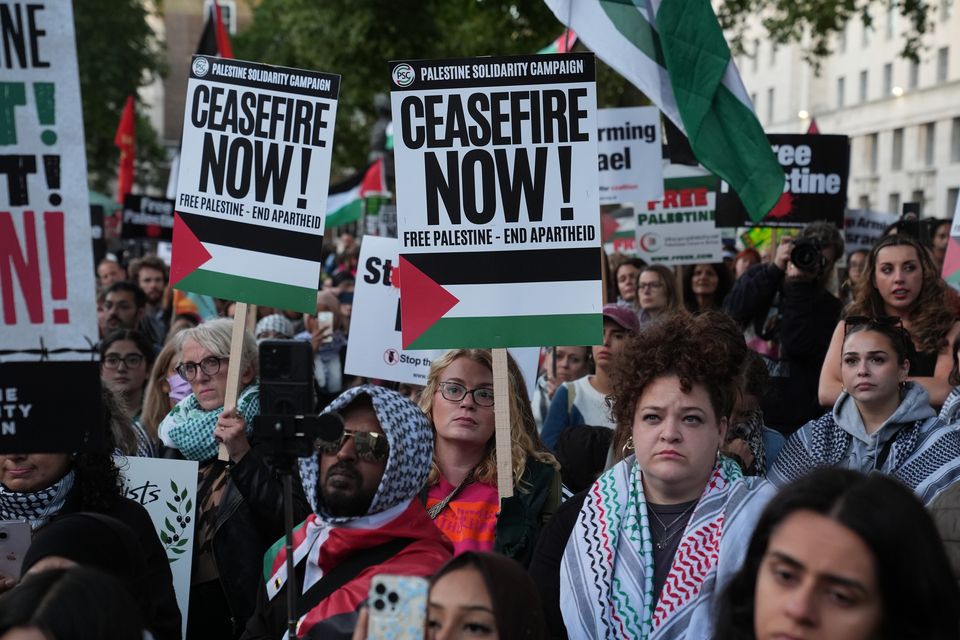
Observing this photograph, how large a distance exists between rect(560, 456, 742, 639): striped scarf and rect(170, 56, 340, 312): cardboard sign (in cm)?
213

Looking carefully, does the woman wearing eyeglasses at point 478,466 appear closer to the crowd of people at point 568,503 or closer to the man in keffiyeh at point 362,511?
the crowd of people at point 568,503

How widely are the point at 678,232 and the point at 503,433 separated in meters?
6.40

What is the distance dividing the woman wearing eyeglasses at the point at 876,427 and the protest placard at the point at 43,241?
2767mm

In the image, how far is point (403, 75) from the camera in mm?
5055

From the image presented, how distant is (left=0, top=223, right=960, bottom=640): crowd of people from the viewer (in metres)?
2.70

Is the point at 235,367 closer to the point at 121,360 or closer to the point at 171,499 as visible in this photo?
the point at 171,499

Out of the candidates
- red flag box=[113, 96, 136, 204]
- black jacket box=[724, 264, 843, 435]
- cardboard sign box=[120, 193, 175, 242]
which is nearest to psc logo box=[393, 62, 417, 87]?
black jacket box=[724, 264, 843, 435]

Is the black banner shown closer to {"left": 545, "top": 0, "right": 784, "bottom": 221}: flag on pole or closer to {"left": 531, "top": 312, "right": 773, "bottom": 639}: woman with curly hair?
{"left": 531, "top": 312, "right": 773, "bottom": 639}: woman with curly hair

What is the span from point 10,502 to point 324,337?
5447 millimetres

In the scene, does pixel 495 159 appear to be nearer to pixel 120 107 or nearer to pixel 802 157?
pixel 802 157

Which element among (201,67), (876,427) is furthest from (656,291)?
(201,67)

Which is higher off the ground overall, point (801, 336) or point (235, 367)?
point (235, 367)

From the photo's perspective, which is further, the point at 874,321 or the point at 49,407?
the point at 874,321

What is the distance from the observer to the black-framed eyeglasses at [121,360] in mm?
7250
